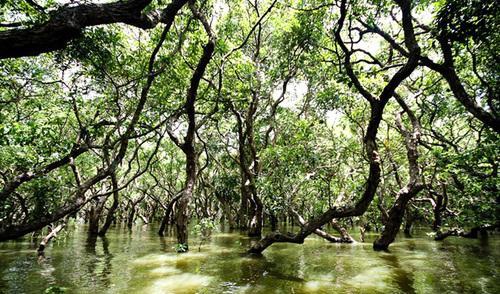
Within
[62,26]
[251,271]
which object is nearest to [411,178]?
[251,271]

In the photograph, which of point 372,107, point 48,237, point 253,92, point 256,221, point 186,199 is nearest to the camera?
point 372,107

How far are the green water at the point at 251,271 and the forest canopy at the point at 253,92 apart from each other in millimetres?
1347

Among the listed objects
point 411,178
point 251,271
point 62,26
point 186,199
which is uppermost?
point 62,26

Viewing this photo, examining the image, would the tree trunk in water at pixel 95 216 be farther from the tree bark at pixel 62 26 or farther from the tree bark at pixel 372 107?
the tree bark at pixel 62 26

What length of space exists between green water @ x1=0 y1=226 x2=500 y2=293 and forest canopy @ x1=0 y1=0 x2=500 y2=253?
1.35m

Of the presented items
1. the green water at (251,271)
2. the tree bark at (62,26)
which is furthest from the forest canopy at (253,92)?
the green water at (251,271)

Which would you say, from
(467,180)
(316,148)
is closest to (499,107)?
(467,180)

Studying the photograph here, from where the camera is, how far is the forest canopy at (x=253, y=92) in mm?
6781

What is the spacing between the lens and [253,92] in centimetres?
1634

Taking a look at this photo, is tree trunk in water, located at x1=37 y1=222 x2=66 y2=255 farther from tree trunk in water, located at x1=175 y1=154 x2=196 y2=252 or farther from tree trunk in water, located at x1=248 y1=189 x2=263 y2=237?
tree trunk in water, located at x1=248 y1=189 x2=263 y2=237

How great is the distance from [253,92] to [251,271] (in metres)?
9.21

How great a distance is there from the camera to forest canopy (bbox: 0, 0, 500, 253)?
22.2 ft

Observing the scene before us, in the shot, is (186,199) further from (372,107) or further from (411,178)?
(411,178)

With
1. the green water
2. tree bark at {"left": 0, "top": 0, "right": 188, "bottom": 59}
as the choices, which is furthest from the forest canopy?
the green water
